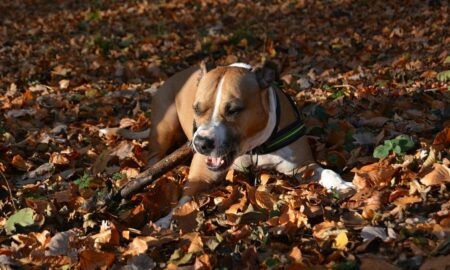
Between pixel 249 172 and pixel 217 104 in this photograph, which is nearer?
pixel 217 104

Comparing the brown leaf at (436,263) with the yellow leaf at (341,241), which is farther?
the yellow leaf at (341,241)

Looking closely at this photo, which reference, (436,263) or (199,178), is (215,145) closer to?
(199,178)

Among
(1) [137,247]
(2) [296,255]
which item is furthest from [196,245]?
(2) [296,255]

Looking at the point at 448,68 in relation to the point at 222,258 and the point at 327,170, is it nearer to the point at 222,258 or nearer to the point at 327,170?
the point at 327,170

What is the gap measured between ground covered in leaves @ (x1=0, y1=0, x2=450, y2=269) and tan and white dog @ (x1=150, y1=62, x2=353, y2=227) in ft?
0.41

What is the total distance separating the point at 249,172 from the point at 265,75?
785mm

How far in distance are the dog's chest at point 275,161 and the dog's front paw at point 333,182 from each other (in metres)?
0.32

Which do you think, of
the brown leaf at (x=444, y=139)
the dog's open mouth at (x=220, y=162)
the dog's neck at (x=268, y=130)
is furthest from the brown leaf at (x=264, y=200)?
the brown leaf at (x=444, y=139)

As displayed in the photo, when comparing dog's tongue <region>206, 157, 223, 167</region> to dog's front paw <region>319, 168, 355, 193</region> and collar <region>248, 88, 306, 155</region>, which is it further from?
dog's front paw <region>319, 168, 355, 193</region>

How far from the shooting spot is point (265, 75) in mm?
4469

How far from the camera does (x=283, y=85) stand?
7254mm

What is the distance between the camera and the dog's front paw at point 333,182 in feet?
13.0

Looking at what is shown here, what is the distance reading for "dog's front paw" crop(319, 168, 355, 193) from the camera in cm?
395

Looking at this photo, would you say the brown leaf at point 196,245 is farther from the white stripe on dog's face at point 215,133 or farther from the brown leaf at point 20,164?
the brown leaf at point 20,164
